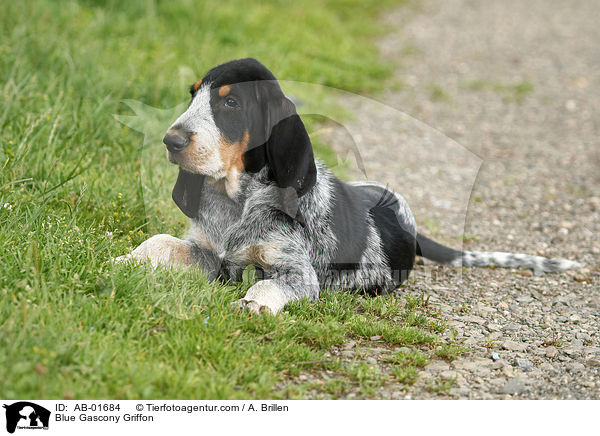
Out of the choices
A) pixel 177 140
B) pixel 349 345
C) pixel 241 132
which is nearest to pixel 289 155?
pixel 241 132

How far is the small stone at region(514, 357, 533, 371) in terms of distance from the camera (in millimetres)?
4332

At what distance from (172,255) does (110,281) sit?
0.52 metres

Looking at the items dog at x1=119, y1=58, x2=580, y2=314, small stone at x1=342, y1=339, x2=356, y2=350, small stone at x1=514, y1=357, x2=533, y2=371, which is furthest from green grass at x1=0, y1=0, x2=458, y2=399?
small stone at x1=514, y1=357, x2=533, y2=371

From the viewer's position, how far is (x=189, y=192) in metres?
4.74

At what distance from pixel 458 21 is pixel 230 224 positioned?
42.5ft

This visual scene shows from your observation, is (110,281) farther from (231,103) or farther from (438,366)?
(438,366)

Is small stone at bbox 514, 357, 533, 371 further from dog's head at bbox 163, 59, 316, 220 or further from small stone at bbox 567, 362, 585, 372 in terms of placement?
dog's head at bbox 163, 59, 316, 220

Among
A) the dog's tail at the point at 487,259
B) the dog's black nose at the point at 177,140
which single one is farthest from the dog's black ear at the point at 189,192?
the dog's tail at the point at 487,259

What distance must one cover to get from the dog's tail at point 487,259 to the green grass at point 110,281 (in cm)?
87

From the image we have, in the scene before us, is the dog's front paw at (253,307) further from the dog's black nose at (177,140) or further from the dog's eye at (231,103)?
the dog's eye at (231,103)
